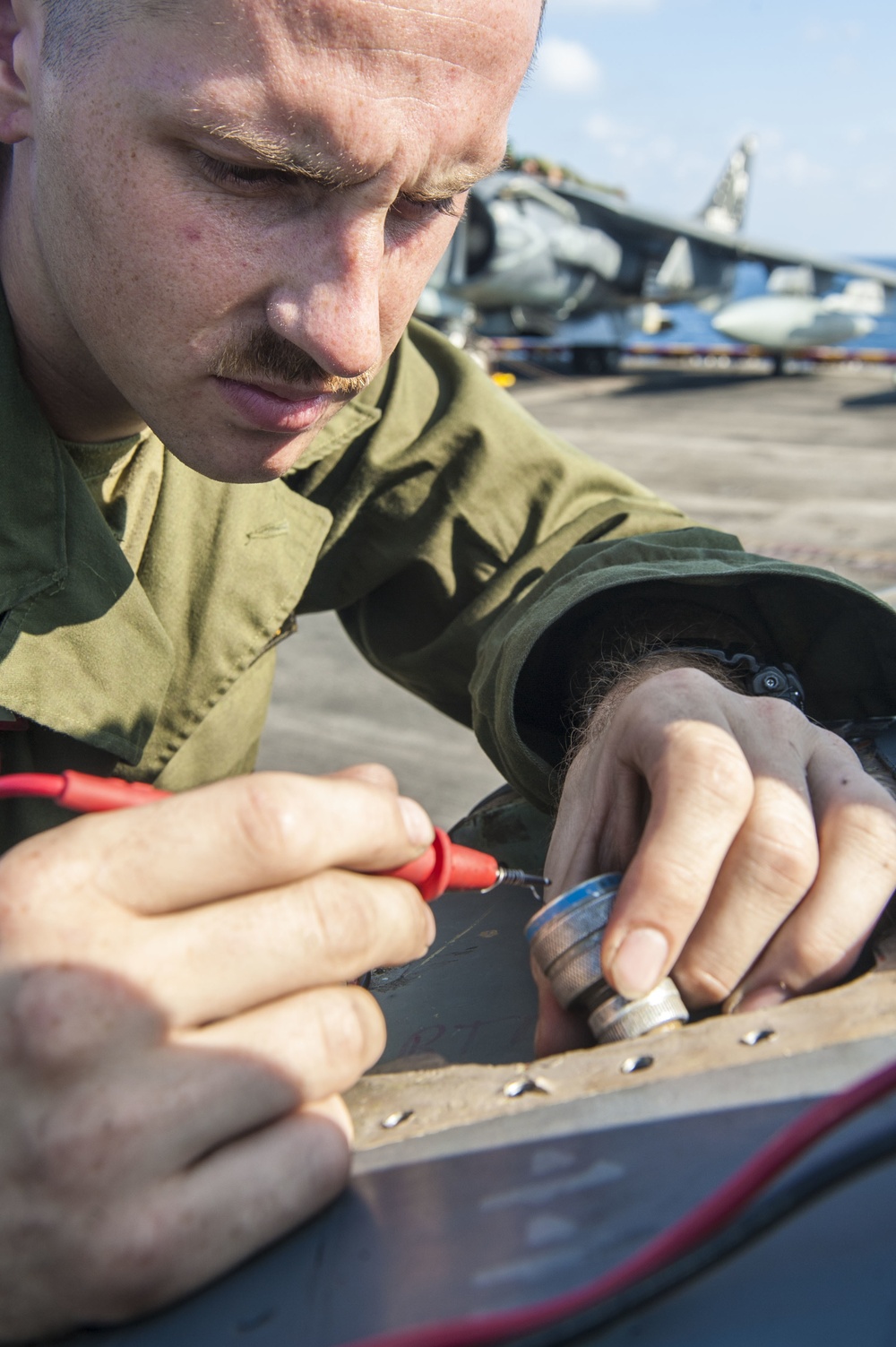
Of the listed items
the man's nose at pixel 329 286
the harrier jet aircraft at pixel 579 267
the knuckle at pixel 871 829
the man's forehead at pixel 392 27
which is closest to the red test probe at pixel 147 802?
the knuckle at pixel 871 829

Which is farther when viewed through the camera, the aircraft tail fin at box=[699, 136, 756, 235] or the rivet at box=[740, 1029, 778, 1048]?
the aircraft tail fin at box=[699, 136, 756, 235]

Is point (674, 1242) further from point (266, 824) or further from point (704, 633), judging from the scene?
point (704, 633)

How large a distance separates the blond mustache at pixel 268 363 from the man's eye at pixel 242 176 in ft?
0.41

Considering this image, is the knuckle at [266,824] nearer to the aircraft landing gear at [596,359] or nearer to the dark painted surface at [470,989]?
the dark painted surface at [470,989]

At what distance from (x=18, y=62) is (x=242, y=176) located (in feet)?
0.99

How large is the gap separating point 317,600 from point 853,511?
16.4 feet

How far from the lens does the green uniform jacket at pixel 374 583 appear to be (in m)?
1.19

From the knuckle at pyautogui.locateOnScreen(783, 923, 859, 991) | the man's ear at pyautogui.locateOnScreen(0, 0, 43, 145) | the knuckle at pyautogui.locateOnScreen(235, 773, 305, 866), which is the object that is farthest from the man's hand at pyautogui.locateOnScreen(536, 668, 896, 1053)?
the man's ear at pyautogui.locateOnScreen(0, 0, 43, 145)

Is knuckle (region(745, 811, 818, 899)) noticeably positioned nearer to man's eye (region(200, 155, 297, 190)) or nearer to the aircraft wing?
man's eye (region(200, 155, 297, 190))

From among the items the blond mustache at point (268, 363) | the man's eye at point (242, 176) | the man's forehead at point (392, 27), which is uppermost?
the man's forehead at point (392, 27)

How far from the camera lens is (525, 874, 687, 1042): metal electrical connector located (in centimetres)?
71

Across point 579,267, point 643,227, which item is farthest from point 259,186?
point 643,227

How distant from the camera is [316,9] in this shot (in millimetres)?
881

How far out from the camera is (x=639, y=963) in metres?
0.71
